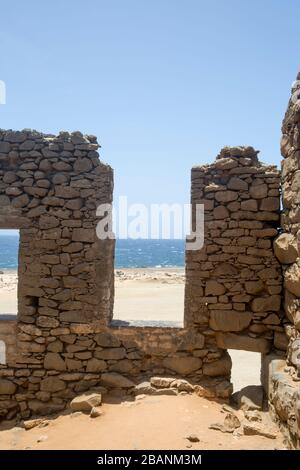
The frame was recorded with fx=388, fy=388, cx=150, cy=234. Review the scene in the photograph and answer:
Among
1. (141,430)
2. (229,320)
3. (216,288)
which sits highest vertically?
(216,288)

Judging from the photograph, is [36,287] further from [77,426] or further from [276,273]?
[276,273]

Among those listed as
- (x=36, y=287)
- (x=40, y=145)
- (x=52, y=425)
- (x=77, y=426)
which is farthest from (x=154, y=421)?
(x=40, y=145)

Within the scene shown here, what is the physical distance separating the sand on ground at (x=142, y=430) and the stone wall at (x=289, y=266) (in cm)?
46

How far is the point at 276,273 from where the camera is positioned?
627 cm

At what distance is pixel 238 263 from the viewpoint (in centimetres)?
639

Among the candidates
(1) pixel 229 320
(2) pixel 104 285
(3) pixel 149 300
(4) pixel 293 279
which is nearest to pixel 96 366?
(2) pixel 104 285

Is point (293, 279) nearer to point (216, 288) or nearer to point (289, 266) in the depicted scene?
point (289, 266)

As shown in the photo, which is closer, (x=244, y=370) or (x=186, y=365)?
(x=186, y=365)

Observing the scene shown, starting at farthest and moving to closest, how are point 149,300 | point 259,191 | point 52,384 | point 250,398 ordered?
1. point 149,300
2. point 52,384
3. point 259,191
4. point 250,398

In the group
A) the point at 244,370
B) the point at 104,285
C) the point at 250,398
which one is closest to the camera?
the point at 250,398

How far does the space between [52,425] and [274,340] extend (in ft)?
12.2

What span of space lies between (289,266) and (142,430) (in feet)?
10.3

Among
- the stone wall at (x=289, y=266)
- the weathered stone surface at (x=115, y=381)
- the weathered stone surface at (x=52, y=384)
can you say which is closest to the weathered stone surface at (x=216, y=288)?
the stone wall at (x=289, y=266)

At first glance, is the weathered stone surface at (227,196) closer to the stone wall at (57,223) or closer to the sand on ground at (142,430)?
the stone wall at (57,223)
